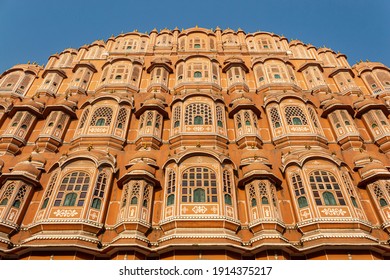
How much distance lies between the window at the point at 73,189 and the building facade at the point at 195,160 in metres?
0.07

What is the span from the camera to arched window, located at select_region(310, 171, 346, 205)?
1518cm

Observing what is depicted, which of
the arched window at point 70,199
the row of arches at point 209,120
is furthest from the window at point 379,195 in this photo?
the arched window at point 70,199

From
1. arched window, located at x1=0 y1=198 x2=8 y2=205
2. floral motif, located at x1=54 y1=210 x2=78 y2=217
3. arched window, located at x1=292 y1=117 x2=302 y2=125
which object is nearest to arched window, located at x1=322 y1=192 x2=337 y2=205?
arched window, located at x1=292 y1=117 x2=302 y2=125

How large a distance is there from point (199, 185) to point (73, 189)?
5.85 metres

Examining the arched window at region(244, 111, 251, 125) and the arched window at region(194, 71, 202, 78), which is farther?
the arched window at region(194, 71, 202, 78)

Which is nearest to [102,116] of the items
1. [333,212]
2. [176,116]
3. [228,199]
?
[176,116]

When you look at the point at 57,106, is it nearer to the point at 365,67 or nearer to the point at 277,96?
the point at 277,96

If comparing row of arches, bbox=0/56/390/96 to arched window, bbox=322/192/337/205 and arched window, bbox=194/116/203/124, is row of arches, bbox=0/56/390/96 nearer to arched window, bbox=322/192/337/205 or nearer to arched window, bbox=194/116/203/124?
arched window, bbox=194/116/203/124

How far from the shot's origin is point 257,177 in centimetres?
1595

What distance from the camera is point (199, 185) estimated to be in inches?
622

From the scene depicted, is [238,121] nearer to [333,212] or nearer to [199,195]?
[199,195]

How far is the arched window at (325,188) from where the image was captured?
15.2 metres

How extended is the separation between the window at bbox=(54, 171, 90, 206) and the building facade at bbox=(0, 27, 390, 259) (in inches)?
2.6

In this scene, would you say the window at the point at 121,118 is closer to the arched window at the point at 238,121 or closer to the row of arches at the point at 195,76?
the row of arches at the point at 195,76
